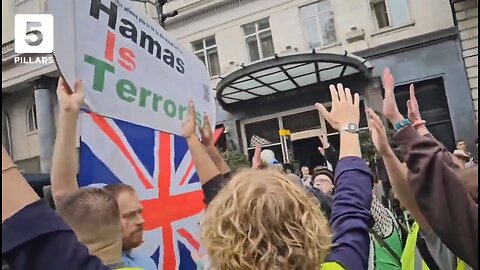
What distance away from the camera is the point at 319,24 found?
7746mm

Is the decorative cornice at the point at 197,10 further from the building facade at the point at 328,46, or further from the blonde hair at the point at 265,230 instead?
the blonde hair at the point at 265,230

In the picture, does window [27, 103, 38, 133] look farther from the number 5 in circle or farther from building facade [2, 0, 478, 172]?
building facade [2, 0, 478, 172]

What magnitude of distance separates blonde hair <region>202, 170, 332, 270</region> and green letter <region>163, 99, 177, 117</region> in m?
0.96

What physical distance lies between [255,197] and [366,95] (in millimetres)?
6346

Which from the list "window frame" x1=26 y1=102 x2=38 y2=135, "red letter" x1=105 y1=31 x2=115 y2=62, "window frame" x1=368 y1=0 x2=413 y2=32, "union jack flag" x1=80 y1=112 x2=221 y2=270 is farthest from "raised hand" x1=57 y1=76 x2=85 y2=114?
"window frame" x1=368 y1=0 x2=413 y2=32

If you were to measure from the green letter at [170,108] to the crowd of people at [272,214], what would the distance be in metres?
0.52

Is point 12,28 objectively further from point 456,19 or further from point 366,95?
point 456,19

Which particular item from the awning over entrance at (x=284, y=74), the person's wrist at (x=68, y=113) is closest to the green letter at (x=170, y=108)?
the person's wrist at (x=68, y=113)

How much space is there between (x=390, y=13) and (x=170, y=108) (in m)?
6.55

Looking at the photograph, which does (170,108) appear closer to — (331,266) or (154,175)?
(154,175)

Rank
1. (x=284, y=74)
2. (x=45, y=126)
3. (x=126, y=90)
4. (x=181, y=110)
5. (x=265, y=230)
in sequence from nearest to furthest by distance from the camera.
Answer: (x=265, y=230) → (x=126, y=90) → (x=181, y=110) → (x=45, y=126) → (x=284, y=74)

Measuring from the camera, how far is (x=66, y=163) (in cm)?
104

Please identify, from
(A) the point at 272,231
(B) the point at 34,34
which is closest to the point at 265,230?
(A) the point at 272,231

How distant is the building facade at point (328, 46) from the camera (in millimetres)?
6758
